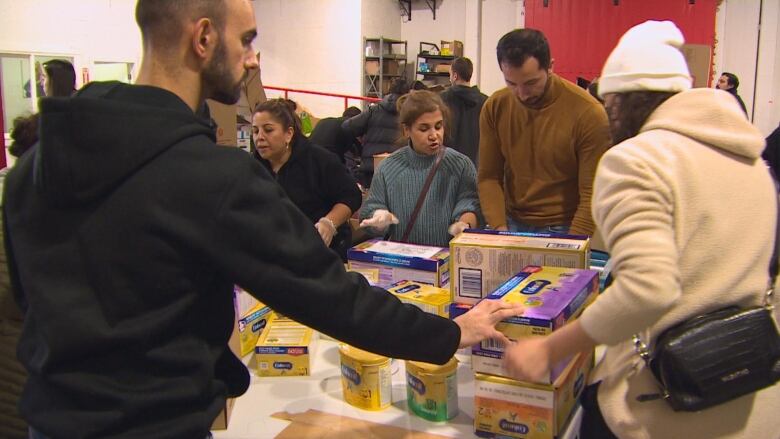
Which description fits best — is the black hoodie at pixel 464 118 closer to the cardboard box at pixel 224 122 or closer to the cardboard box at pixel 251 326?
the cardboard box at pixel 224 122

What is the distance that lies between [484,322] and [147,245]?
688 mm

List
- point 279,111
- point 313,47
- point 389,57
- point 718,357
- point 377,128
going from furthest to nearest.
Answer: point 389,57, point 313,47, point 377,128, point 279,111, point 718,357

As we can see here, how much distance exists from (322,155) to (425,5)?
798cm

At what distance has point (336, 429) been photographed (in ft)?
4.52

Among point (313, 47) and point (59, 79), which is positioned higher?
point (313, 47)

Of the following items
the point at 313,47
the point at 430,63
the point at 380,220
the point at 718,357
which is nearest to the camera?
the point at 718,357

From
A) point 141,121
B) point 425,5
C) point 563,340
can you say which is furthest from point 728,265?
point 425,5

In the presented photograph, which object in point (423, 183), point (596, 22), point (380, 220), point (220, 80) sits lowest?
point (380, 220)

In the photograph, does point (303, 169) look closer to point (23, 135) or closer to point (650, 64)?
point (23, 135)

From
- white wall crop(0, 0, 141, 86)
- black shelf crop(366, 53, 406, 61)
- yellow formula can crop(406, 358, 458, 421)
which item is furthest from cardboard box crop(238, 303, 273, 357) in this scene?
black shelf crop(366, 53, 406, 61)

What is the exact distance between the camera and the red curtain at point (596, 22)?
8.20 meters

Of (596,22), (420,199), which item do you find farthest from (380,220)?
(596,22)

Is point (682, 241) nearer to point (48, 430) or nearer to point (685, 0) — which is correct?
point (48, 430)

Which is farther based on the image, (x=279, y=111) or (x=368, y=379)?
(x=279, y=111)
